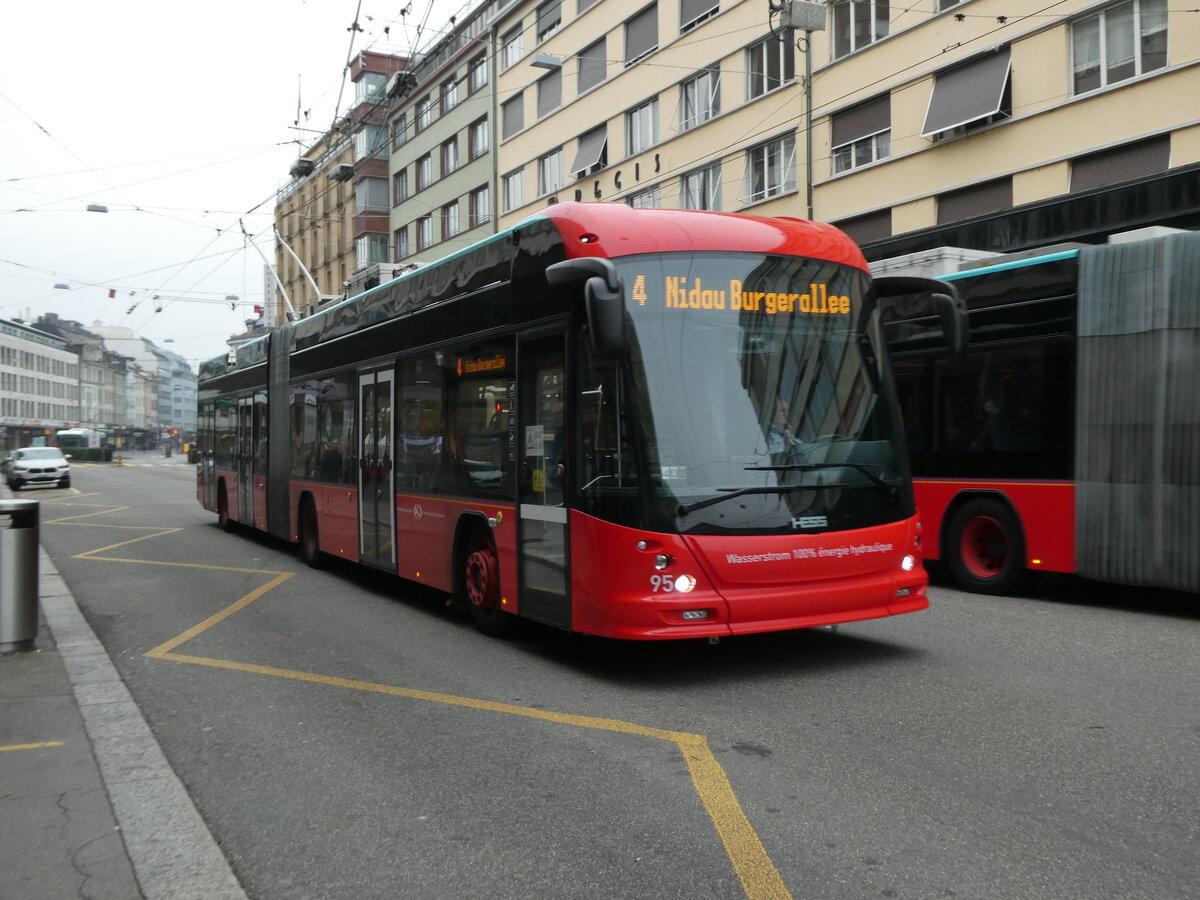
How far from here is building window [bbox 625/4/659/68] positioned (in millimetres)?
30500

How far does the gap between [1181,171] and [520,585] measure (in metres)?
12.3

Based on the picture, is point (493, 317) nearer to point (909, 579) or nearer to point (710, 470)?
point (710, 470)

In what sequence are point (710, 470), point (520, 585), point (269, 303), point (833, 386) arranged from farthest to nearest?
point (269, 303), point (520, 585), point (833, 386), point (710, 470)

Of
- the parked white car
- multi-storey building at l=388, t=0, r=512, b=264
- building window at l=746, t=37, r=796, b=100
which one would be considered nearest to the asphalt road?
building window at l=746, t=37, r=796, b=100

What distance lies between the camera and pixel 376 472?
10703mm

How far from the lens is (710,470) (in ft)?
21.4

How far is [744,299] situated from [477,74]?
38.0 metres

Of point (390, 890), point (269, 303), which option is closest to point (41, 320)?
point (269, 303)

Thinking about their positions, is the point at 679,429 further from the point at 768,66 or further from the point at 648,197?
the point at 648,197

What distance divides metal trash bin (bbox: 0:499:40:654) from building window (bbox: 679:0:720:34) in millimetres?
23606

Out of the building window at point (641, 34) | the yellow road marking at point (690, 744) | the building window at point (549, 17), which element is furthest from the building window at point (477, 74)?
the yellow road marking at point (690, 744)

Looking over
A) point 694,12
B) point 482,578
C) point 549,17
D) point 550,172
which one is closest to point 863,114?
point 694,12

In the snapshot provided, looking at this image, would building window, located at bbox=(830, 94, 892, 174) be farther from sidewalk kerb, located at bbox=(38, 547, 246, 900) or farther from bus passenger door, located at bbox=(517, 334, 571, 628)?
sidewalk kerb, located at bbox=(38, 547, 246, 900)

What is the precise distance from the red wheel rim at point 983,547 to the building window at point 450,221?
35.0m
